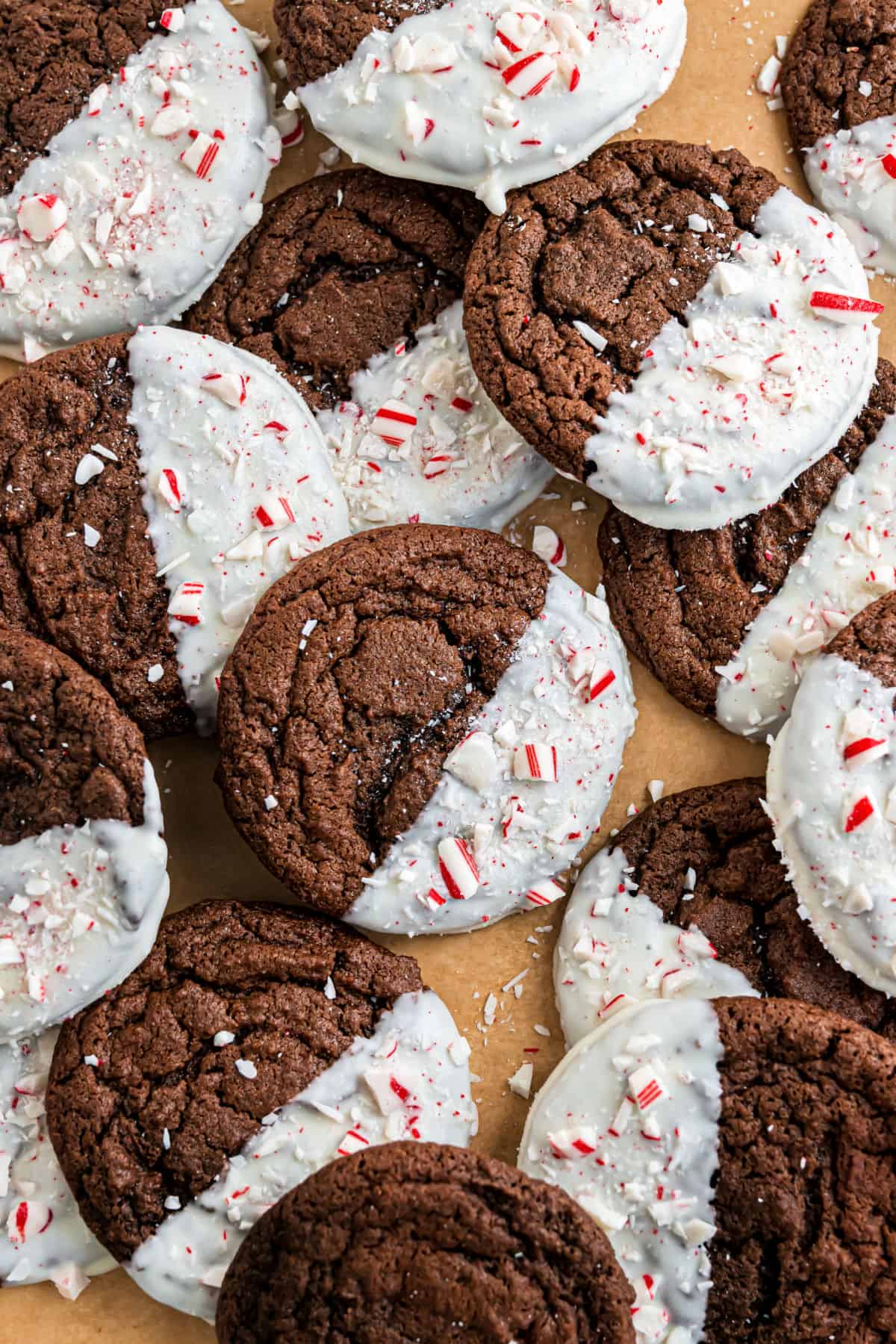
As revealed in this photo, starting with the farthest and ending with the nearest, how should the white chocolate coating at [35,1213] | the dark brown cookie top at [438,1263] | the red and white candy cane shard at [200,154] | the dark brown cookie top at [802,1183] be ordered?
the red and white candy cane shard at [200,154] < the white chocolate coating at [35,1213] < the dark brown cookie top at [802,1183] < the dark brown cookie top at [438,1263]

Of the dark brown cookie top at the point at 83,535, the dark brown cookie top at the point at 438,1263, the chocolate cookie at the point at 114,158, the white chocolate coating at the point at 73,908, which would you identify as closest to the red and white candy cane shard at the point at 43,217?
the chocolate cookie at the point at 114,158

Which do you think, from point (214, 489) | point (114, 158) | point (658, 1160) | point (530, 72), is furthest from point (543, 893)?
point (114, 158)

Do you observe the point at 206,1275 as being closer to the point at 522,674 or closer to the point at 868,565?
the point at 522,674

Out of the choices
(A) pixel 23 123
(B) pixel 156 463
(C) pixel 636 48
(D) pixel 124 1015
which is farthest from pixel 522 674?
(A) pixel 23 123

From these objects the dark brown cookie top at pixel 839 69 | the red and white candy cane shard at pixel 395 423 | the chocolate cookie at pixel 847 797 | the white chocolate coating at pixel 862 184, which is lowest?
the chocolate cookie at pixel 847 797

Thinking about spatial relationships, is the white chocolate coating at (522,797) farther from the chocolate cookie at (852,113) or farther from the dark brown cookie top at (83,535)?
the chocolate cookie at (852,113)

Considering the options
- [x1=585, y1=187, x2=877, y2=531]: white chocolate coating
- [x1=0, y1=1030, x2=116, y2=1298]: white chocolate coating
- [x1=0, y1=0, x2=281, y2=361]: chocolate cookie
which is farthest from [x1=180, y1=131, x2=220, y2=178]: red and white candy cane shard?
[x1=0, y1=1030, x2=116, y2=1298]: white chocolate coating

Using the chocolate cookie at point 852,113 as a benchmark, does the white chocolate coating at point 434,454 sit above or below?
below
